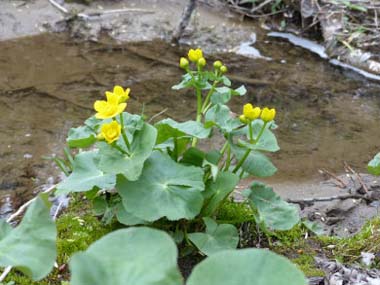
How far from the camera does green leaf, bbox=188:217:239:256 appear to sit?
186cm

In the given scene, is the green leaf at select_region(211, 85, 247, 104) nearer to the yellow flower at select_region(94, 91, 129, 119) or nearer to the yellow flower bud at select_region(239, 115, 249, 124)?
the yellow flower bud at select_region(239, 115, 249, 124)

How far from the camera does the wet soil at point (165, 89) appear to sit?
3207 mm

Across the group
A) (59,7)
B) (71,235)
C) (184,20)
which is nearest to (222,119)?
(71,235)

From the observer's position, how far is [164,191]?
1.78 metres

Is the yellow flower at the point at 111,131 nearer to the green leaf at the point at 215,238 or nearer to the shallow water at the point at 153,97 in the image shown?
the green leaf at the point at 215,238

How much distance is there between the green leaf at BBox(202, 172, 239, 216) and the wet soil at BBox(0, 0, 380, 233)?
944 millimetres

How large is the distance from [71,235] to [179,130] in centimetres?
51

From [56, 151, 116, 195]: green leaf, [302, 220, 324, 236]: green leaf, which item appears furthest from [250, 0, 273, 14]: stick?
[56, 151, 116, 195]: green leaf

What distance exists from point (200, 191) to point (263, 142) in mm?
239

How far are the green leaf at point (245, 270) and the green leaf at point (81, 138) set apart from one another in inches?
39.8

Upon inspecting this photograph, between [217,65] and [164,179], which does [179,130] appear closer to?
[164,179]

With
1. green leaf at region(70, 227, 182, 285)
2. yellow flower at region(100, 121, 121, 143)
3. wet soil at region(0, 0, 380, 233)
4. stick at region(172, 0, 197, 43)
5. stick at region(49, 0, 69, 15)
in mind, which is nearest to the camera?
green leaf at region(70, 227, 182, 285)

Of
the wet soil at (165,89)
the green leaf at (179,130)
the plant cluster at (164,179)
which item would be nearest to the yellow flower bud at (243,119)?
the plant cluster at (164,179)

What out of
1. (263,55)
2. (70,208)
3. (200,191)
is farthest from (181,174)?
(263,55)
